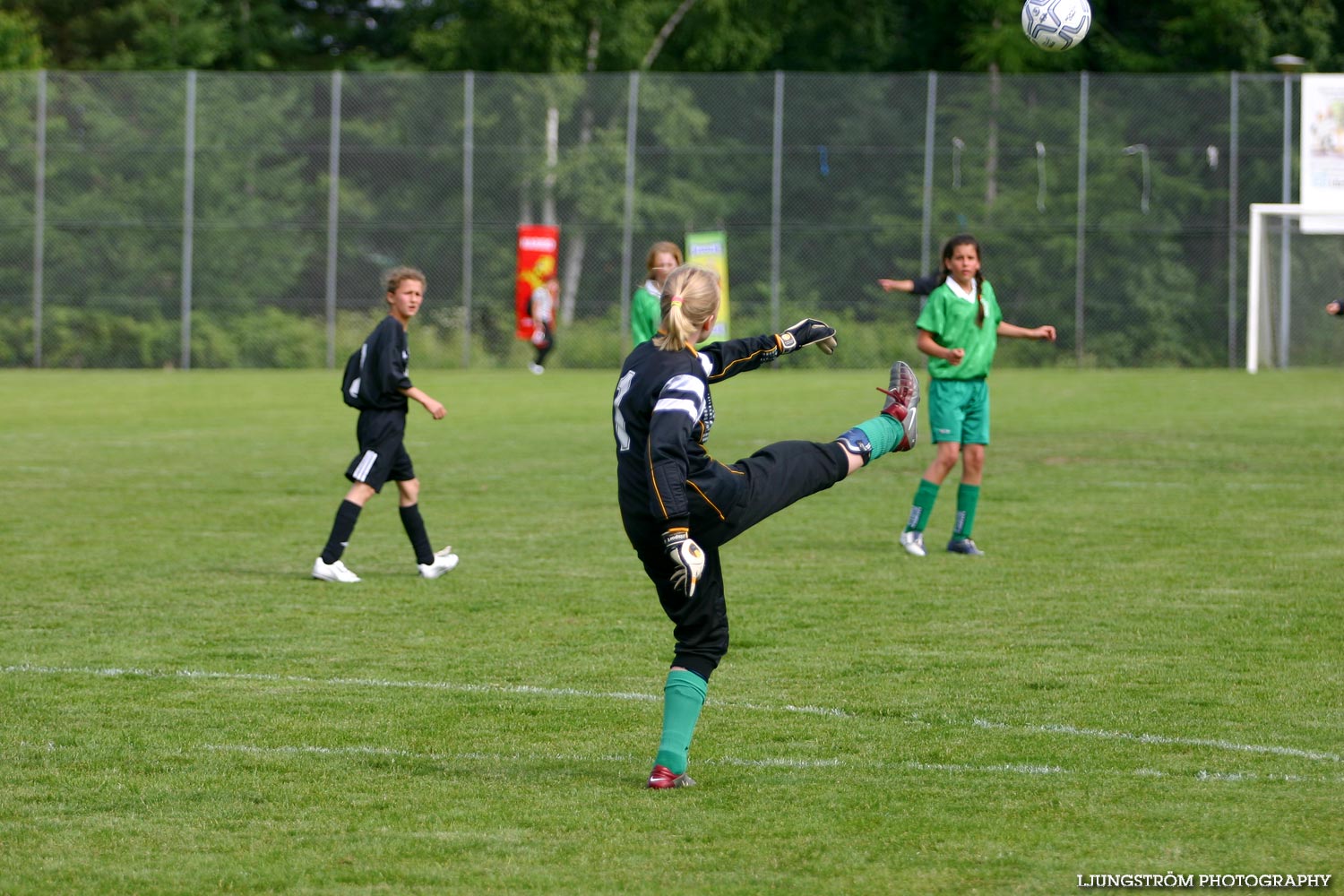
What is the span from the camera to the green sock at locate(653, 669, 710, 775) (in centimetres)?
520

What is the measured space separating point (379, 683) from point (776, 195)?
89.4ft

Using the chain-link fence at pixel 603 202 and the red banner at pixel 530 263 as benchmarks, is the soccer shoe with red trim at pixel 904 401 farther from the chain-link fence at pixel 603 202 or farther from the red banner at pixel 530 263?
the red banner at pixel 530 263

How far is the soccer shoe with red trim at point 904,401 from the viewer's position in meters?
6.00

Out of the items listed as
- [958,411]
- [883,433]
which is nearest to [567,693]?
[883,433]

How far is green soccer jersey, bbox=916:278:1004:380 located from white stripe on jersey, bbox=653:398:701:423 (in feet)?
17.1

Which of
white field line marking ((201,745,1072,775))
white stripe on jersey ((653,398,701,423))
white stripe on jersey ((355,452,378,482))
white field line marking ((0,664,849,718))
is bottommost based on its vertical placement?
white field line marking ((201,745,1072,775))

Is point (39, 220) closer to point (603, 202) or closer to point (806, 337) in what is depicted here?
point (603, 202)

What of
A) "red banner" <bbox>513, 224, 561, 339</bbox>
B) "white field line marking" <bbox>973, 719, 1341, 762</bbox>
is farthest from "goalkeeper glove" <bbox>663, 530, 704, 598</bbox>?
"red banner" <bbox>513, 224, 561, 339</bbox>

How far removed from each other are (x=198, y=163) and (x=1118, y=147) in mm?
17691

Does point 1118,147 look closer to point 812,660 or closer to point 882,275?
point 882,275

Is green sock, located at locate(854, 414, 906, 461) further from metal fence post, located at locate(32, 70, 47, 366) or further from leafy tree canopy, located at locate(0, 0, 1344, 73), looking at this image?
leafy tree canopy, located at locate(0, 0, 1344, 73)

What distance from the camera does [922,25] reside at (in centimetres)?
4297

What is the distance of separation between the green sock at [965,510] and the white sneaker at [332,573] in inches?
141

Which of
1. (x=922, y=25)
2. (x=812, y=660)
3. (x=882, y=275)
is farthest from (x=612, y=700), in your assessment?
(x=922, y=25)
